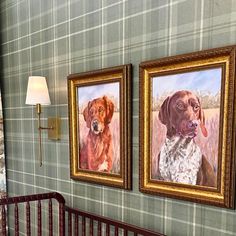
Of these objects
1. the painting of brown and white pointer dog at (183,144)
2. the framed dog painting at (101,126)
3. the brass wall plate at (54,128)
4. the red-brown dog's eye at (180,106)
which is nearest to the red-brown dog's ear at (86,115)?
the framed dog painting at (101,126)

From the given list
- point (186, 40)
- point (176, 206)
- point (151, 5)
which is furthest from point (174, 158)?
point (151, 5)

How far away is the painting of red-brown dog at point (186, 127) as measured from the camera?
4.33ft

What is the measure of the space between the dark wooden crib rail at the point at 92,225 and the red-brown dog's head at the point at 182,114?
0.55m

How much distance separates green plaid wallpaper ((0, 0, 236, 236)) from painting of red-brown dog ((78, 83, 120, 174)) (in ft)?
0.46

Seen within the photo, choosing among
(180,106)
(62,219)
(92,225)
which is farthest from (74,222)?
(180,106)

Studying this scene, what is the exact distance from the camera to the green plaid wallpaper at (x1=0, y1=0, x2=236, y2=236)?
137 cm

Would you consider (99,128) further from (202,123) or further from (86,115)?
(202,123)

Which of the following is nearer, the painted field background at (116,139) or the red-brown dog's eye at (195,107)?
the red-brown dog's eye at (195,107)

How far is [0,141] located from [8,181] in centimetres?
40

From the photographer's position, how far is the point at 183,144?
143cm

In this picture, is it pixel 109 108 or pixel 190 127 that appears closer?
pixel 190 127

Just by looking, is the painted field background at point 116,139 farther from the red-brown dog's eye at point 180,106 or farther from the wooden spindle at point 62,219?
the wooden spindle at point 62,219

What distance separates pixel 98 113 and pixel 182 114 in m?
0.62

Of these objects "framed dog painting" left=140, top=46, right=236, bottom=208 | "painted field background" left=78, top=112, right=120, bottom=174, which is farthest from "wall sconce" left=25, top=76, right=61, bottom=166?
"framed dog painting" left=140, top=46, right=236, bottom=208
